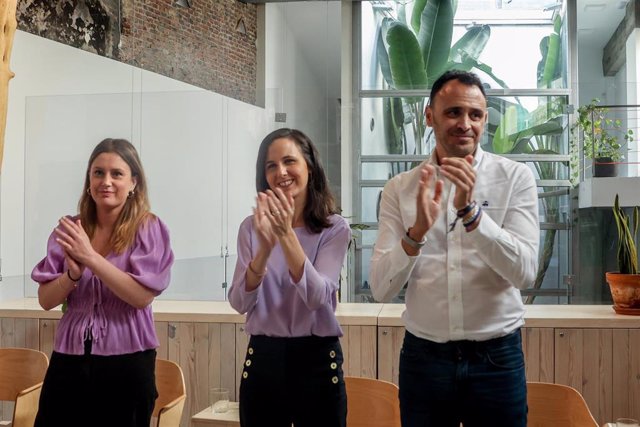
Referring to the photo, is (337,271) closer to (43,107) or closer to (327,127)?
(327,127)

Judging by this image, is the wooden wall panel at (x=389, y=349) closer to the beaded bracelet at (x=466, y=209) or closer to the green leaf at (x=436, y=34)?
the beaded bracelet at (x=466, y=209)

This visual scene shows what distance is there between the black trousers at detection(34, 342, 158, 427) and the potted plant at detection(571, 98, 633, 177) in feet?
15.7

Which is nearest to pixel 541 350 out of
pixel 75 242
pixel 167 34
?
pixel 75 242

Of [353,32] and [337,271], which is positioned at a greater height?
→ [353,32]

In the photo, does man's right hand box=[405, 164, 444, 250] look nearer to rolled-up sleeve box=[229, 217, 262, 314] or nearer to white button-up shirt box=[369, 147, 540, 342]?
white button-up shirt box=[369, 147, 540, 342]

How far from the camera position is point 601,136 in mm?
6078

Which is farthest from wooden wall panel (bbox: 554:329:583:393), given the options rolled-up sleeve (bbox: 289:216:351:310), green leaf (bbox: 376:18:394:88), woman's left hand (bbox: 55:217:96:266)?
green leaf (bbox: 376:18:394:88)

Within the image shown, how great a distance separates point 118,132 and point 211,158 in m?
0.75

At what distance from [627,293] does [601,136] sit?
3.23 metres

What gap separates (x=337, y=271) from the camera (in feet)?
6.41

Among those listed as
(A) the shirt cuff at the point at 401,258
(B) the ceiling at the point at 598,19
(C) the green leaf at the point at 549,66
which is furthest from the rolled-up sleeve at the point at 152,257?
(B) the ceiling at the point at 598,19

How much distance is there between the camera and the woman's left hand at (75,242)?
1.99m

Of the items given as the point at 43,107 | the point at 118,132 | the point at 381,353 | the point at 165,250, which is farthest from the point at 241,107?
the point at 165,250

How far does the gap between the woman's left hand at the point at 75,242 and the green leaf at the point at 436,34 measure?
640 cm
